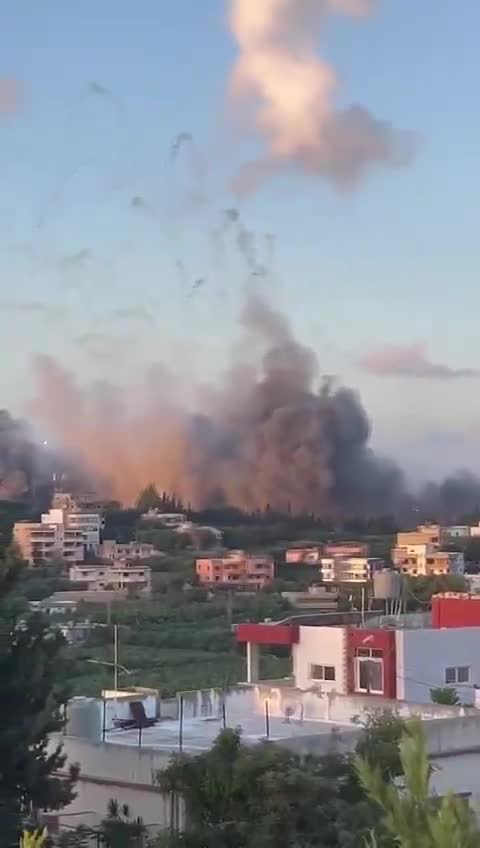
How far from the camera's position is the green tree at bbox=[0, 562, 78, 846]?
12.0 metres

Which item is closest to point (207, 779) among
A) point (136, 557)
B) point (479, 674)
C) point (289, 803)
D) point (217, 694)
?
point (289, 803)

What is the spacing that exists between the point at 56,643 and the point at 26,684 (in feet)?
1.87

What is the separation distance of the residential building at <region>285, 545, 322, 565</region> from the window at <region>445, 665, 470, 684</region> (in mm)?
95478

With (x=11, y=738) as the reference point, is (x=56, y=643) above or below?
above

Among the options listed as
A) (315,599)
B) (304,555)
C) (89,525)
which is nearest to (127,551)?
(89,525)

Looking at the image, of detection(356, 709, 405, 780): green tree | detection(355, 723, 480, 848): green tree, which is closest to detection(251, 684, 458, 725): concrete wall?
detection(356, 709, 405, 780): green tree

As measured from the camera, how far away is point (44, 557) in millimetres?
117750

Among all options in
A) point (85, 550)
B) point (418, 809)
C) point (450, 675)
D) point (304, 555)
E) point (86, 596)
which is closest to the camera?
point (418, 809)

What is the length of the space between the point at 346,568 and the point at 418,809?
342 feet

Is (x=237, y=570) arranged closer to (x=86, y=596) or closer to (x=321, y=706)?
(x=86, y=596)

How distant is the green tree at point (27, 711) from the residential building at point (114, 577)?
263 feet

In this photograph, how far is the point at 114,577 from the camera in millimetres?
99500

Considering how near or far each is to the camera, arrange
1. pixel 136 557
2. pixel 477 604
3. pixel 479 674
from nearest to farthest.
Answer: pixel 479 674
pixel 477 604
pixel 136 557

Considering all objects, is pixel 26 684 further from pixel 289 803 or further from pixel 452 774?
pixel 452 774
